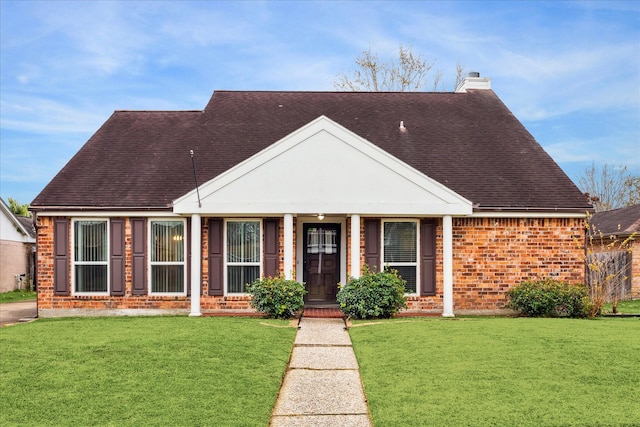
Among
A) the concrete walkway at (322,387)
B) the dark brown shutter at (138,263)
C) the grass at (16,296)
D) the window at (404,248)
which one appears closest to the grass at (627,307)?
the window at (404,248)

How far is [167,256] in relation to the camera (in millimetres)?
15820

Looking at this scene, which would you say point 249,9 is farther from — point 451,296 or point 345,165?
point 451,296

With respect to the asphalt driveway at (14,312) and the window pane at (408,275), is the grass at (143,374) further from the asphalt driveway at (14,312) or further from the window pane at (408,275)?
the window pane at (408,275)

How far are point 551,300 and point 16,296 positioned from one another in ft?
67.8

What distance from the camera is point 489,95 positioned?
21266 mm

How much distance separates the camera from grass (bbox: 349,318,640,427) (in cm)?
679

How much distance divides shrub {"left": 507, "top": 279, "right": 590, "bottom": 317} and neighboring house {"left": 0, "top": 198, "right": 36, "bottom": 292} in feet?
70.7

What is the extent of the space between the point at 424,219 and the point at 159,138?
8.28 metres

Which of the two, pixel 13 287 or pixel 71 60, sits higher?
pixel 71 60

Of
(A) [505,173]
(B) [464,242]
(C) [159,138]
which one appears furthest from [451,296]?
(C) [159,138]

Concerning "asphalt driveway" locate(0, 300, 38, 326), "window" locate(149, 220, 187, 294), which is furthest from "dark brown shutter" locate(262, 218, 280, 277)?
"asphalt driveway" locate(0, 300, 38, 326)

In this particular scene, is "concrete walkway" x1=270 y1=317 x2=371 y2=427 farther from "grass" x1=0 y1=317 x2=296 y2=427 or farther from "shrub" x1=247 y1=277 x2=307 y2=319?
"shrub" x1=247 y1=277 x2=307 y2=319

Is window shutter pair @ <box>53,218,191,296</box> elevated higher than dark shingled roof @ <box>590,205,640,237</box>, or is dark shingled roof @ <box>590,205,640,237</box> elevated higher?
dark shingled roof @ <box>590,205,640,237</box>

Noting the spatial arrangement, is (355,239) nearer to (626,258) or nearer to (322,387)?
(322,387)
